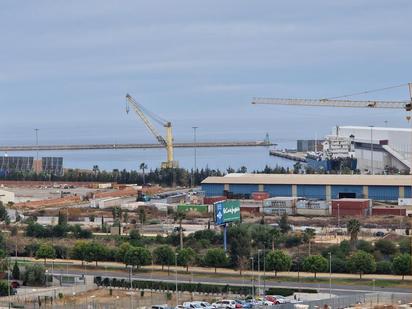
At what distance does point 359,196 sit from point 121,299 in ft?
53.2

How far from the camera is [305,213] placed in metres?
32.0

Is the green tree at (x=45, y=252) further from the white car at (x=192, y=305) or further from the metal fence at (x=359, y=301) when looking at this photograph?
the metal fence at (x=359, y=301)

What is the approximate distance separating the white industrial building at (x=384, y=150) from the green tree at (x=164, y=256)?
23.7 m

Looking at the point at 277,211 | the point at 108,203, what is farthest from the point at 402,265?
the point at 108,203

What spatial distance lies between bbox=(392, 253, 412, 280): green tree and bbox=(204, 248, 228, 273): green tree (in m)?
3.25

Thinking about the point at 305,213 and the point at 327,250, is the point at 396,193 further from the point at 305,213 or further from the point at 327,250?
the point at 327,250

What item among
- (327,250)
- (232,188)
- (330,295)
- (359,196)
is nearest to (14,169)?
(232,188)

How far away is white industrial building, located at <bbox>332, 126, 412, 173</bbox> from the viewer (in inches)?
1848

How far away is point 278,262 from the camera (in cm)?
2105

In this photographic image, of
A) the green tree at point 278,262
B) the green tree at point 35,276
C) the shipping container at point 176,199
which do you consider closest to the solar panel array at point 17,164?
the shipping container at point 176,199

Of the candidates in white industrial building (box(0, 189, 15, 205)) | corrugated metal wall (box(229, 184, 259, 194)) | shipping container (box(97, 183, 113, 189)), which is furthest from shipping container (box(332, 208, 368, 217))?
shipping container (box(97, 183, 113, 189))

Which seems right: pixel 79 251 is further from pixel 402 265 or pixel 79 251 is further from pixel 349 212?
pixel 349 212

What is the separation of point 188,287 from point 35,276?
9.30ft

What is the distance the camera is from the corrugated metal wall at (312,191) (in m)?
34.2
